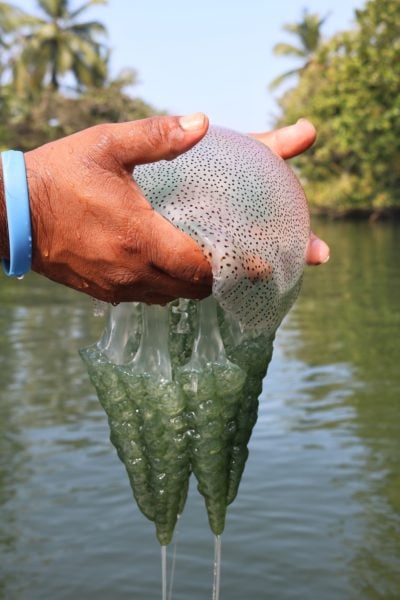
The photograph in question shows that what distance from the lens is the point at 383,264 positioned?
19797 mm

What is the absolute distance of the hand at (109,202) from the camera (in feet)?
7.79

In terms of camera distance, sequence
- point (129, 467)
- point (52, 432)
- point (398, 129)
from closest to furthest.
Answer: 1. point (129, 467)
2. point (52, 432)
3. point (398, 129)

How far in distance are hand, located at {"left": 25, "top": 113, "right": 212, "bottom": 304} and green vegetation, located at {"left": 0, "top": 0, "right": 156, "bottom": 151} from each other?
4618 cm

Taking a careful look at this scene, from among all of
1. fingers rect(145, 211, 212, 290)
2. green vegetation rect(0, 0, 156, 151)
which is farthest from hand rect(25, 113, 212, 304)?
green vegetation rect(0, 0, 156, 151)

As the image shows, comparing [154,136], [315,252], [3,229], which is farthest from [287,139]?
[3,229]

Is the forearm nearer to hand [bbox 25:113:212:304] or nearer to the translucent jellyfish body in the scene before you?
hand [bbox 25:113:212:304]

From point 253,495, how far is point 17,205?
3850 mm

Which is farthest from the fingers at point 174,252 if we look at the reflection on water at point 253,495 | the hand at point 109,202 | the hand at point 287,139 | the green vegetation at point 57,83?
the green vegetation at point 57,83

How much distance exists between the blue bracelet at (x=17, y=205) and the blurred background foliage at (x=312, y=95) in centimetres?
2935

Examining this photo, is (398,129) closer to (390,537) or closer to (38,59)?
(38,59)

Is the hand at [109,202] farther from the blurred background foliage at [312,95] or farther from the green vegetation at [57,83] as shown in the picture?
the green vegetation at [57,83]

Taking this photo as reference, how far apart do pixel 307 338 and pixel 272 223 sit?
8.69 metres

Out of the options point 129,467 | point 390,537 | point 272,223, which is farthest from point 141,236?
point 390,537

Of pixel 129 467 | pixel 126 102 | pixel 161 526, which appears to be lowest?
pixel 161 526
